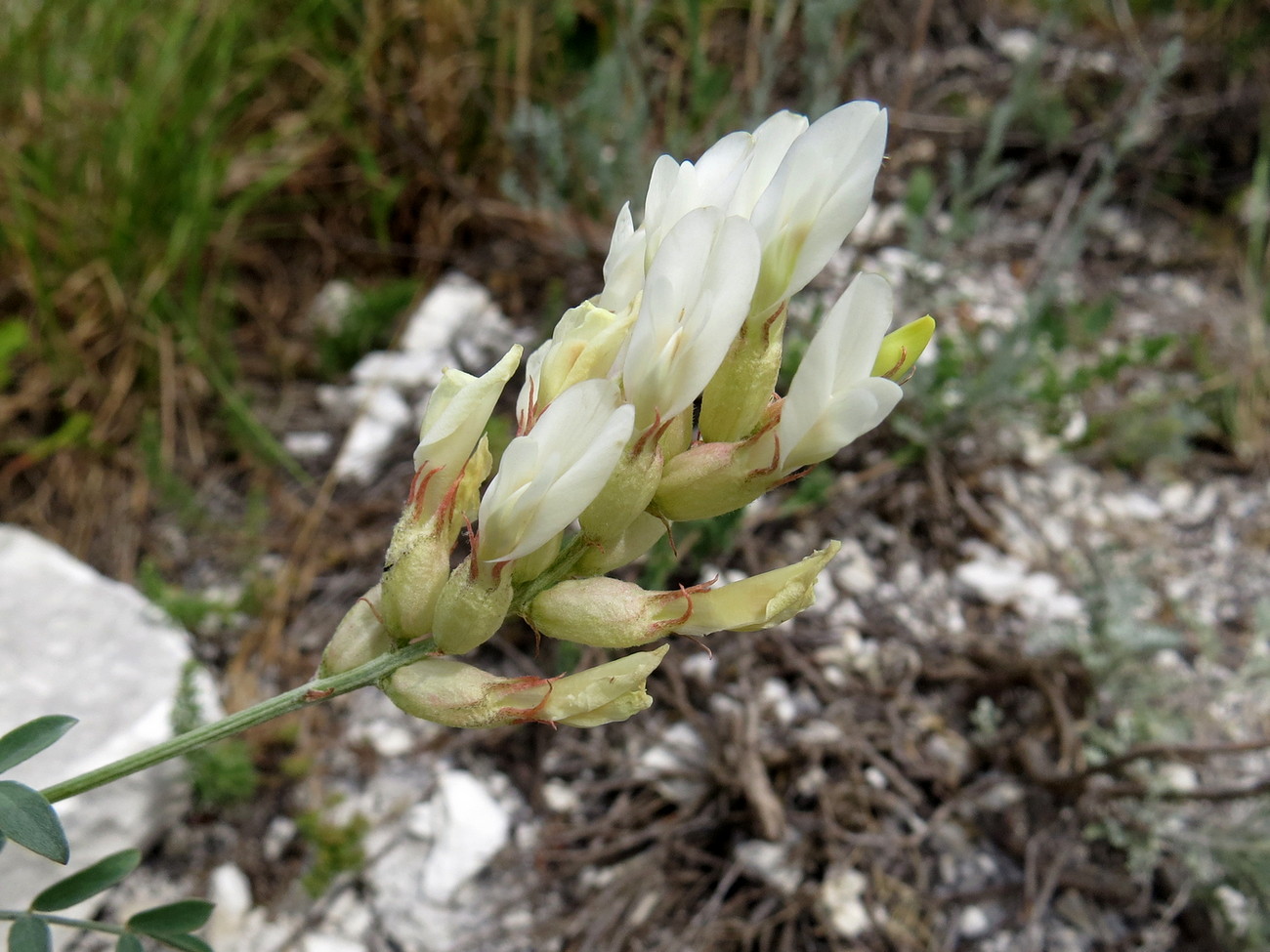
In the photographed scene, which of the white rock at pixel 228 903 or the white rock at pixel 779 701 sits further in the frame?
the white rock at pixel 779 701

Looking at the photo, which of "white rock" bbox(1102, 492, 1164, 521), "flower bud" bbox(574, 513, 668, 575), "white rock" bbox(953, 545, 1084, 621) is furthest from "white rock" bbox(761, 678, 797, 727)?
"flower bud" bbox(574, 513, 668, 575)

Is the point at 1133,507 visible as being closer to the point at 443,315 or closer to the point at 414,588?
the point at 443,315

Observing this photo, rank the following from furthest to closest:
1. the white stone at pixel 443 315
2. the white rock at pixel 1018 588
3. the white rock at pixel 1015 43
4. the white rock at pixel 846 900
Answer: the white rock at pixel 1015 43 < the white stone at pixel 443 315 < the white rock at pixel 1018 588 < the white rock at pixel 846 900

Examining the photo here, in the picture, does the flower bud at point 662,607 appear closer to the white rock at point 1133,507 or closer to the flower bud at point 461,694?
the flower bud at point 461,694

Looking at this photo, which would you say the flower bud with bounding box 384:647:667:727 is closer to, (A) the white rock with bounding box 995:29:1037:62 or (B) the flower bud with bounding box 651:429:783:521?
(B) the flower bud with bounding box 651:429:783:521

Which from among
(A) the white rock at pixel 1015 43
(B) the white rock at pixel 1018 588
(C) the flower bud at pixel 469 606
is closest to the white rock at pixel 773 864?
(B) the white rock at pixel 1018 588

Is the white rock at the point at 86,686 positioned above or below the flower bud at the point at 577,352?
below

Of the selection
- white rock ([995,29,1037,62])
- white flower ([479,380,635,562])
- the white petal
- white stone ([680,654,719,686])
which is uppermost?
the white petal

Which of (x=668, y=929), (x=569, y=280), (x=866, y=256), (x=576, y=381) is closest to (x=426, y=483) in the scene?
(x=576, y=381)
